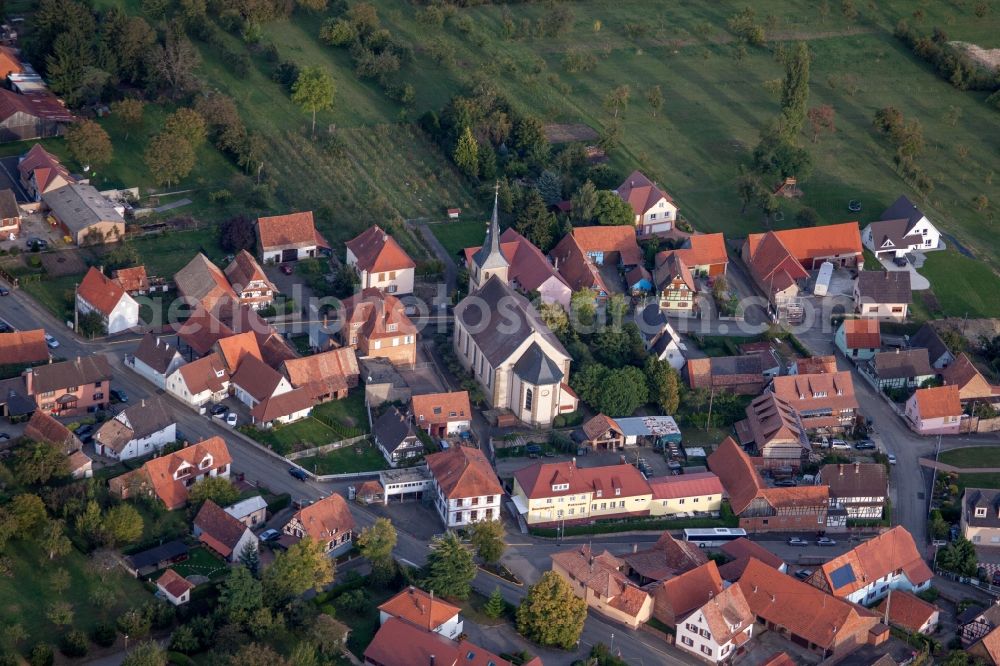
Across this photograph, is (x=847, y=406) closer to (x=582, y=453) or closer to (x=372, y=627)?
(x=582, y=453)

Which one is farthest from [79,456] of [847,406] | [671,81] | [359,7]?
[671,81]

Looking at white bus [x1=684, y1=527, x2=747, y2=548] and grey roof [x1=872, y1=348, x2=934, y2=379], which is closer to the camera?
white bus [x1=684, y1=527, x2=747, y2=548]

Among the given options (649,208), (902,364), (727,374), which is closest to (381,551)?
(727,374)

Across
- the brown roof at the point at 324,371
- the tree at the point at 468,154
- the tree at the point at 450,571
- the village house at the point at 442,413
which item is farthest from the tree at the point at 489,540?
the tree at the point at 468,154

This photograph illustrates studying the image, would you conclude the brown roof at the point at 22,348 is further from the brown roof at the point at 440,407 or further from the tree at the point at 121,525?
the brown roof at the point at 440,407

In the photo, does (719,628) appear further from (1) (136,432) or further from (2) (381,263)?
(2) (381,263)

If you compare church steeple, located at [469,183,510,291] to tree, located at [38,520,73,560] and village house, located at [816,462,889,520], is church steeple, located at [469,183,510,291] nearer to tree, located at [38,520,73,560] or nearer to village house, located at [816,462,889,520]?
village house, located at [816,462,889,520]

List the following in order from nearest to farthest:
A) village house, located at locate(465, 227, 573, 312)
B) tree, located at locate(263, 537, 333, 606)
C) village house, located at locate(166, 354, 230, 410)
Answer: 1. tree, located at locate(263, 537, 333, 606)
2. village house, located at locate(166, 354, 230, 410)
3. village house, located at locate(465, 227, 573, 312)

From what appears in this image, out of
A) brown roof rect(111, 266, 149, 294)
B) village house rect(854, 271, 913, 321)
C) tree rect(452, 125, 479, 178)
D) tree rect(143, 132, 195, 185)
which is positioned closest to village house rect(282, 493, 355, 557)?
brown roof rect(111, 266, 149, 294)
